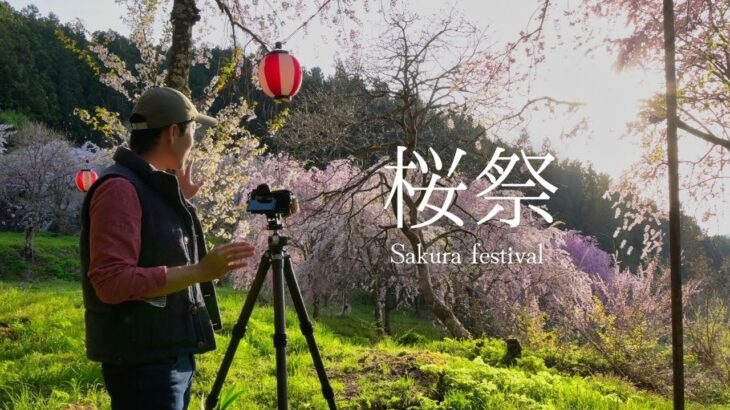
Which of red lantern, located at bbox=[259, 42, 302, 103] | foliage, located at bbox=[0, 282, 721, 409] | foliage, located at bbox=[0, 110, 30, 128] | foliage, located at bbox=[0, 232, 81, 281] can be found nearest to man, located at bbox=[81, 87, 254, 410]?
foliage, located at bbox=[0, 282, 721, 409]

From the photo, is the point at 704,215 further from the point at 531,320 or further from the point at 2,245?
the point at 2,245

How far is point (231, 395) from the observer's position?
3.31m

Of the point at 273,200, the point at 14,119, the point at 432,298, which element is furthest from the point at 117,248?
the point at 14,119

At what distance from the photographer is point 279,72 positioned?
4832mm

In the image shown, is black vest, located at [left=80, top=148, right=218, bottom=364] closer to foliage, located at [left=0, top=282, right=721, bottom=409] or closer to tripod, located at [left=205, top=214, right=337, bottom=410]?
tripod, located at [left=205, top=214, right=337, bottom=410]

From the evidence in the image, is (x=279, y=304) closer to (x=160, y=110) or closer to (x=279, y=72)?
(x=160, y=110)

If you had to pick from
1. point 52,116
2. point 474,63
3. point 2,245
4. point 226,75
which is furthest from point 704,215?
point 52,116

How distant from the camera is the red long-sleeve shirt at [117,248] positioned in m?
1.56

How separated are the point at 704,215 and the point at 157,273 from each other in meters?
8.40

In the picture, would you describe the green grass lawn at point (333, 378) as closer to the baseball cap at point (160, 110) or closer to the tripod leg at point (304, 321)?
the tripod leg at point (304, 321)

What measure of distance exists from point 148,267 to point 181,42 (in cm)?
341

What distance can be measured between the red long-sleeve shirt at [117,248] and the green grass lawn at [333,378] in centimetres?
208

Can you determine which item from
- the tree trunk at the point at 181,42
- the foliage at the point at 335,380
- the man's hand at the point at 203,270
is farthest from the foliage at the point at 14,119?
the man's hand at the point at 203,270

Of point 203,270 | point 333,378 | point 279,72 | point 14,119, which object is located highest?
point 14,119
